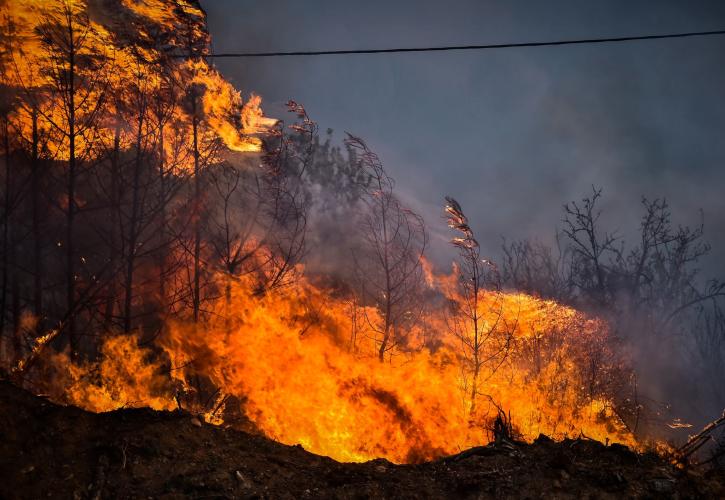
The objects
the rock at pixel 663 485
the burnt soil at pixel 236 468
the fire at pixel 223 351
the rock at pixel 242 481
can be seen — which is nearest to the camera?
the burnt soil at pixel 236 468

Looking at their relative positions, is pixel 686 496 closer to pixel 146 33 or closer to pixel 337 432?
pixel 337 432

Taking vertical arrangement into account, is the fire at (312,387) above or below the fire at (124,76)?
below

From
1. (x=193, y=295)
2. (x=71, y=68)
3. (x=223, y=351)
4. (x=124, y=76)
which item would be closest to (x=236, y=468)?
(x=223, y=351)

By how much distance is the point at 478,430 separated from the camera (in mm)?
10133

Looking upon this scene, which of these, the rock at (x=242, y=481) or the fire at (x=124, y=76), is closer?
the rock at (x=242, y=481)

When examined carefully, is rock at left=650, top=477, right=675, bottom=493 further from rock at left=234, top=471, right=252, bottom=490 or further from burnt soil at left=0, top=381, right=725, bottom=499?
rock at left=234, top=471, right=252, bottom=490

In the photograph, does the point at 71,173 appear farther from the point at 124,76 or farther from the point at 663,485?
the point at 663,485

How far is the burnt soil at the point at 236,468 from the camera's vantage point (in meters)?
4.24

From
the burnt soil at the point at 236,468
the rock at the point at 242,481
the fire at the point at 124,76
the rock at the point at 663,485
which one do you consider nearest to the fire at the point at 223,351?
the fire at the point at 124,76

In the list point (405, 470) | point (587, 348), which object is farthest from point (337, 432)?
point (587, 348)

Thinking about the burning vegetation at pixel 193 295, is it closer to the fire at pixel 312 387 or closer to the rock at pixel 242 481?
the fire at pixel 312 387

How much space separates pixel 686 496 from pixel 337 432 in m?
5.72

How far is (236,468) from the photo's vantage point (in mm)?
4773

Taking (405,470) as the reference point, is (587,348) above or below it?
above
